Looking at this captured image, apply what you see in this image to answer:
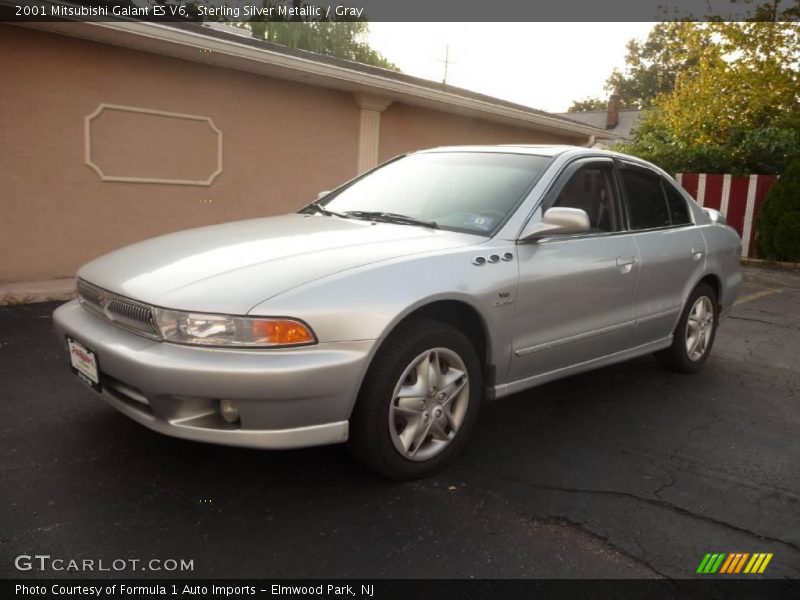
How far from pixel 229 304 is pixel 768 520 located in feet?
7.98

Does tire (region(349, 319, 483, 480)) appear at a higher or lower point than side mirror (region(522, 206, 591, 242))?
lower

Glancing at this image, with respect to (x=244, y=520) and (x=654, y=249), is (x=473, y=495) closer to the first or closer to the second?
(x=244, y=520)

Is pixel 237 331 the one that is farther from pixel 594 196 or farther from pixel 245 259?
pixel 594 196

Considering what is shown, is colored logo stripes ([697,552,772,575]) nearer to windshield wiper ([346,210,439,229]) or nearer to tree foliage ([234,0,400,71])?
windshield wiper ([346,210,439,229])

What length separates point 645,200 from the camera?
4.61m

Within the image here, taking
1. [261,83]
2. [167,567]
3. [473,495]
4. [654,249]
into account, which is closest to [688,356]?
[654,249]

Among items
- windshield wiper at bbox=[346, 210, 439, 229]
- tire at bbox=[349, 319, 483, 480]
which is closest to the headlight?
tire at bbox=[349, 319, 483, 480]

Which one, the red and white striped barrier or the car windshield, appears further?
the red and white striped barrier

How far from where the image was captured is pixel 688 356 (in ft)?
16.6

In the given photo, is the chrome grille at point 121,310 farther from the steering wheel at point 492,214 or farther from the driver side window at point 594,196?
the driver side window at point 594,196

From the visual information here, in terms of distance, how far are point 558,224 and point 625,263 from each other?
0.87 metres

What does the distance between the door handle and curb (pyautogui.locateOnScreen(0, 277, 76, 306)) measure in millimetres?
5292

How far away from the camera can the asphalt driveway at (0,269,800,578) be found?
2.53 metres

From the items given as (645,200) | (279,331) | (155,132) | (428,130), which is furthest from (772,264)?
(279,331)
